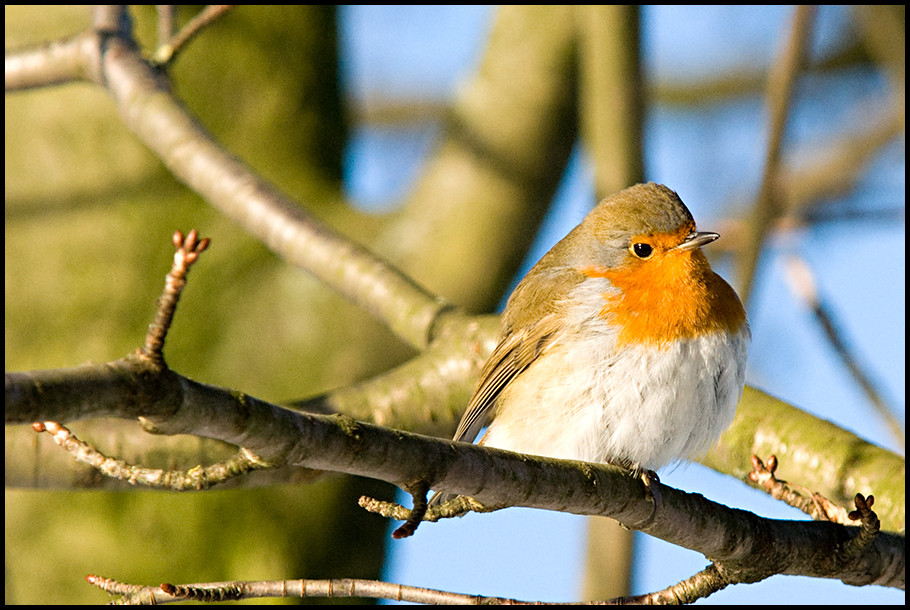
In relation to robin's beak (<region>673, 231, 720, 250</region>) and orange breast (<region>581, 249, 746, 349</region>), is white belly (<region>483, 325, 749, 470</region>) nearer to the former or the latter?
orange breast (<region>581, 249, 746, 349</region>)

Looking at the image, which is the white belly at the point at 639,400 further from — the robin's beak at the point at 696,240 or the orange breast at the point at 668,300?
the robin's beak at the point at 696,240

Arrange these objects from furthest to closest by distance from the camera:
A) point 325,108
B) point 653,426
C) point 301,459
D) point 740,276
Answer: point 325,108 < point 740,276 < point 653,426 < point 301,459

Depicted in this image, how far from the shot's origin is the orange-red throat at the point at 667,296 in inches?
130

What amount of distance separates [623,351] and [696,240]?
53 cm

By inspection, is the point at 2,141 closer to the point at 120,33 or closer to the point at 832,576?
the point at 120,33

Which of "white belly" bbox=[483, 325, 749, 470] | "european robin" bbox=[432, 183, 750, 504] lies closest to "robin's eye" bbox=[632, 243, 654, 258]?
"european robin" bbox=[432, 183, 750, 504]

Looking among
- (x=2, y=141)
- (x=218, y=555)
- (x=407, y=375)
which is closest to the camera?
(x=407, y=375)

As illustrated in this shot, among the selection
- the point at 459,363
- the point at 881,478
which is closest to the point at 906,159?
the point at 881,478

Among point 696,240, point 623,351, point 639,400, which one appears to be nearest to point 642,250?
point 696,240

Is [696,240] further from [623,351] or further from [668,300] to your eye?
[623,351]

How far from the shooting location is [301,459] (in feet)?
6.46

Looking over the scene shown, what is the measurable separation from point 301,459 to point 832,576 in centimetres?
188

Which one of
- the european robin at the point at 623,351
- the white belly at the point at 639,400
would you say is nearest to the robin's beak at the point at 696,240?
the european robin at the point at 623,351

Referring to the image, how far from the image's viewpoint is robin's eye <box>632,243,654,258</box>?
3.59m
